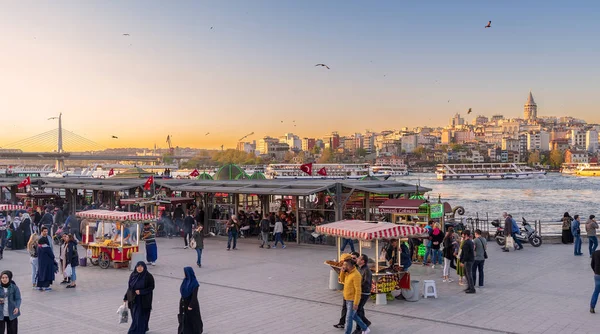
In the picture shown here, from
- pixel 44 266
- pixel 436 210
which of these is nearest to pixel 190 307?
pixel 44 266

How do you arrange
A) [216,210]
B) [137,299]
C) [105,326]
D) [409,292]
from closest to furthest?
[137,299] < [105,326] < [409,292] < [216,210]

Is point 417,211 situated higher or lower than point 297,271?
higher

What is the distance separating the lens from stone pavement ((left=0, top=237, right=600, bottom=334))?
9273 millimetres

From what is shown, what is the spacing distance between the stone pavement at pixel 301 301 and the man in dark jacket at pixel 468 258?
258mm

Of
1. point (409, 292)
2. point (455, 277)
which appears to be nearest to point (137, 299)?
point (409, 292)

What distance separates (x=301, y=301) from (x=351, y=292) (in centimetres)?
305

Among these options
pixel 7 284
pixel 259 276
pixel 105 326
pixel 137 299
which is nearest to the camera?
pixel 7 284

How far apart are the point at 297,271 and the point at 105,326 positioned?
6101 millimetres

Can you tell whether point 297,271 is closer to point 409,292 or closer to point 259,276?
point 259,276

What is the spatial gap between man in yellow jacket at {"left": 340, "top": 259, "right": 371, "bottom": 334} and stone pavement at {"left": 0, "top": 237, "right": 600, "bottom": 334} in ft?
2.05

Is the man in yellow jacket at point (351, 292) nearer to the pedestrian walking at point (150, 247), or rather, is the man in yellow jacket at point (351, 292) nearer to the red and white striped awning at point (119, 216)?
the pedestrian walking at point (150, 247)

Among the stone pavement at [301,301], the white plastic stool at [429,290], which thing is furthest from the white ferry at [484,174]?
the white plastic stool at [429,290]

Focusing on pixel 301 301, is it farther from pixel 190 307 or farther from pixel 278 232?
pixel 278 232

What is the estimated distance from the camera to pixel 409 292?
11.1 m
